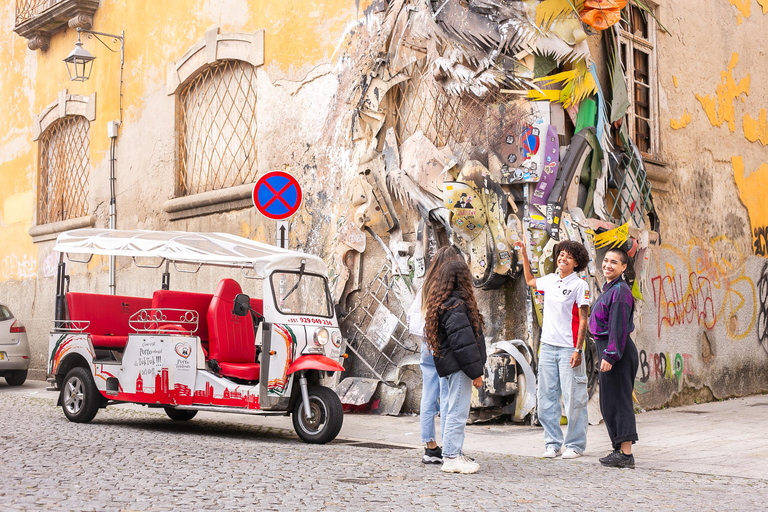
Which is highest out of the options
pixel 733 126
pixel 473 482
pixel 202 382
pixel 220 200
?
pixel 733 126

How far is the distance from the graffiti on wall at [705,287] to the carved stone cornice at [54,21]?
11068 mm

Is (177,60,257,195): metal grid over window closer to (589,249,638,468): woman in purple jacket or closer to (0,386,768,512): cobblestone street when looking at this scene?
(0,386,768,512): cobblestone street

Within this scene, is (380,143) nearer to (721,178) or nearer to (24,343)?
(721,178)

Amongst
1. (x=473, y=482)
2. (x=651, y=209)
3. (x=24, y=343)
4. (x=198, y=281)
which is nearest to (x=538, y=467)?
(x=473, y=482)

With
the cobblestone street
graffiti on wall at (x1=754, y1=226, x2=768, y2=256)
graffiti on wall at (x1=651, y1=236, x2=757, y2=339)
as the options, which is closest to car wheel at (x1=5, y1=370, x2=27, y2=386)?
the cobblestone street

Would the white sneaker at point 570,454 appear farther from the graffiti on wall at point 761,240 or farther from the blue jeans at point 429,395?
the graffiti on wall at point 761,240

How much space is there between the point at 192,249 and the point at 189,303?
1.01 meters

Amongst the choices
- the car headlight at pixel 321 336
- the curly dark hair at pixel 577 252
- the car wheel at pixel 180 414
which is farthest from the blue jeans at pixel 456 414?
the car wheel at pixel 180 414

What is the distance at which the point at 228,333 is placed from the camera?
8.71 metres

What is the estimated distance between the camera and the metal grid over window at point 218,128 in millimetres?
13016

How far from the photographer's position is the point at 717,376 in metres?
11.4

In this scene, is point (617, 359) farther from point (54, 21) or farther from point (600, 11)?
point (54, 21)

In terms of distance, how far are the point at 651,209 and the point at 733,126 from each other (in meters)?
2.72

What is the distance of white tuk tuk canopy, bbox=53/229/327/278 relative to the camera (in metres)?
8.26
